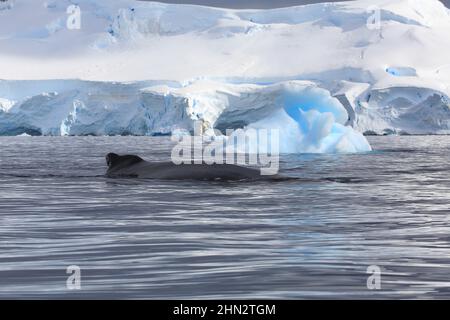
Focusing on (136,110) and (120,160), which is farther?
(136,110)

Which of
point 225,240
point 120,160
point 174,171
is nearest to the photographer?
point 225,240

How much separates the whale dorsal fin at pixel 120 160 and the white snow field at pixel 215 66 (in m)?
24.3

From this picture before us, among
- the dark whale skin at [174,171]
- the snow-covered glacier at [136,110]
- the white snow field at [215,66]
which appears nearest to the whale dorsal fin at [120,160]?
the dark whale skin at [174,171]

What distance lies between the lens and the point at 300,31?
15050 cm

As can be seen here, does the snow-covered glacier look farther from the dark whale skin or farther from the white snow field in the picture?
the dark whale skin

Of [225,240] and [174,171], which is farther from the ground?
[174,171]

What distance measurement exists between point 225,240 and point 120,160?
1074cm

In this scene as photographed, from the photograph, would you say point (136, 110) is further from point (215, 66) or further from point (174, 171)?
point (174, 171)

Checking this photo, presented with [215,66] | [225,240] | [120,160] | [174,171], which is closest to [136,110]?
[215,66]

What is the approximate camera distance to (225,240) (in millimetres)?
8852

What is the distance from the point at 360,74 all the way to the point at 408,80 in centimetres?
755

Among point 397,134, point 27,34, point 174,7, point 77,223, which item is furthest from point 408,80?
point 77,223

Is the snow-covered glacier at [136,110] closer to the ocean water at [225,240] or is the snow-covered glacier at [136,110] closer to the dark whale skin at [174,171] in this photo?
the dark whale skin at [174,171]

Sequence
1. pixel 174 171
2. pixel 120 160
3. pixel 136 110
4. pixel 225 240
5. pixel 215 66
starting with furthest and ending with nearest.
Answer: pixel 215 66 < pixel 136 110 < pixel 120 160 < pixel 174 171 < pixel 225 240
